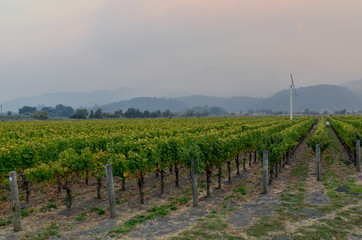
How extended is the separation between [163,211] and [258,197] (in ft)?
17.4

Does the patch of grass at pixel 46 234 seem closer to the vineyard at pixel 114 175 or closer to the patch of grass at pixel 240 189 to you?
the vineyard at pixel 114 175

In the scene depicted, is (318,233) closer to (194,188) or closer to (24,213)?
(194,188)

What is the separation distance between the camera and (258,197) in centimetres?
1320

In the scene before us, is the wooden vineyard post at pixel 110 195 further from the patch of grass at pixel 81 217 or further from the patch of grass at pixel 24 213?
the patch of grass at pixel 24 213

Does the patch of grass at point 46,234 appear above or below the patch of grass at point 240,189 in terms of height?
above

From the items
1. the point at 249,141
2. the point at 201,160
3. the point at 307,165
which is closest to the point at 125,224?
the point at 201,160

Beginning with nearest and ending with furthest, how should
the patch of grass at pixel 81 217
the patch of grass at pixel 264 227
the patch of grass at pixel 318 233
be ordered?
the patch of grass at pixel 318 233
the patch of grass at pixel 264 227
the patch of grass at pixel 81 217

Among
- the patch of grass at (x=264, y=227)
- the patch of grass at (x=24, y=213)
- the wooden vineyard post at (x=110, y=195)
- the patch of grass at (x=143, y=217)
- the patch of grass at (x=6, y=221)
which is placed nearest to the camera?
the patch of grass at (x=264, y=227)

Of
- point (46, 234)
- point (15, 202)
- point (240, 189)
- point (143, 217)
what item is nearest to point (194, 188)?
point (143, 217)

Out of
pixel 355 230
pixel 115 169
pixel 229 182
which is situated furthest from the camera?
pixel 229 182

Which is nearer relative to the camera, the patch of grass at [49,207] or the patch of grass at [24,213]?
the patch of grass at [24,213]

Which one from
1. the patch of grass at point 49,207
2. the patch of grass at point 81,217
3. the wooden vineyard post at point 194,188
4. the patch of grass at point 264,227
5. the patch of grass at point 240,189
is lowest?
the patch of grass at point 240,189

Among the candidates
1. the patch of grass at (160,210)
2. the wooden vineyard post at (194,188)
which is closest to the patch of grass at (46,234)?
the patch of grass at (160,210)

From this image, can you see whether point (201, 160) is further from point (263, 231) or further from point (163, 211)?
point (263, 231)
